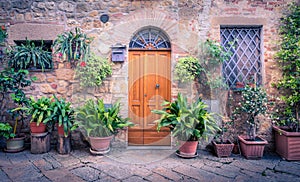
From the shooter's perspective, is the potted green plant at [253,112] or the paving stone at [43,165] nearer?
the paving stone at [43,165]

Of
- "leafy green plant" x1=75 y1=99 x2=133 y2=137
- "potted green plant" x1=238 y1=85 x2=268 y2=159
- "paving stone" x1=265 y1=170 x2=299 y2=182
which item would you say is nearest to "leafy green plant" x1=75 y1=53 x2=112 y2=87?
"leafy green plant" x1=75 y1=99 x2=133 y2=137

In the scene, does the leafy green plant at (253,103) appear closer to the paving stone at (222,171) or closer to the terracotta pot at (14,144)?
the paving stone at (222,171)

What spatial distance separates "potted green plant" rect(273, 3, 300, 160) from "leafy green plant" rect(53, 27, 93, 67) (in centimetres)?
369

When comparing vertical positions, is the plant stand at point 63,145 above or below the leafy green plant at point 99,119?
below

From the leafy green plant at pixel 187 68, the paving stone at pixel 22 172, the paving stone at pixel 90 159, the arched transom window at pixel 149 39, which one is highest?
the arched transom window at pixel 149 39

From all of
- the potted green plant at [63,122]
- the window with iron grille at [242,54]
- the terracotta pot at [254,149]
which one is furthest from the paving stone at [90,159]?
the window with iron grille at [242,54]

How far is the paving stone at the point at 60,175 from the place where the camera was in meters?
2.80

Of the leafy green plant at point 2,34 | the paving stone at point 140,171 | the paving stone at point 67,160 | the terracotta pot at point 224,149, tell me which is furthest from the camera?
the leafy green plant at point 2,34

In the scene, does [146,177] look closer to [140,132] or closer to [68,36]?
[140,132]

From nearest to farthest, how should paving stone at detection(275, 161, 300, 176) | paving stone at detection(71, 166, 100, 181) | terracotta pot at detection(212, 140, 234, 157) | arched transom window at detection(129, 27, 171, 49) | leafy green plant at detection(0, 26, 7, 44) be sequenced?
paving stone at detection(71, 166, 100, 181)
paving stone at detection(275, 161, 300, 176)
terracotta pot at detection(212, 140, 234, 157)
leafy green plant at detection(0, 26, 7, 44)
arched transom window at detection(129, 27, 171, 49)

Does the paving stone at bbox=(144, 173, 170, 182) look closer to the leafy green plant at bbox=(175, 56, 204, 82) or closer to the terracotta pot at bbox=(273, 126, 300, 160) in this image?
the leafy green plant at bbox=(175, 56, 204, 82)

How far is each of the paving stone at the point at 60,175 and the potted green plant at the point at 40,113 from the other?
36.8 inches

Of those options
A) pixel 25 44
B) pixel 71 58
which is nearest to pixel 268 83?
pixel 71 58

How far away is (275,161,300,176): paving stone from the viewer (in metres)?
3.15
